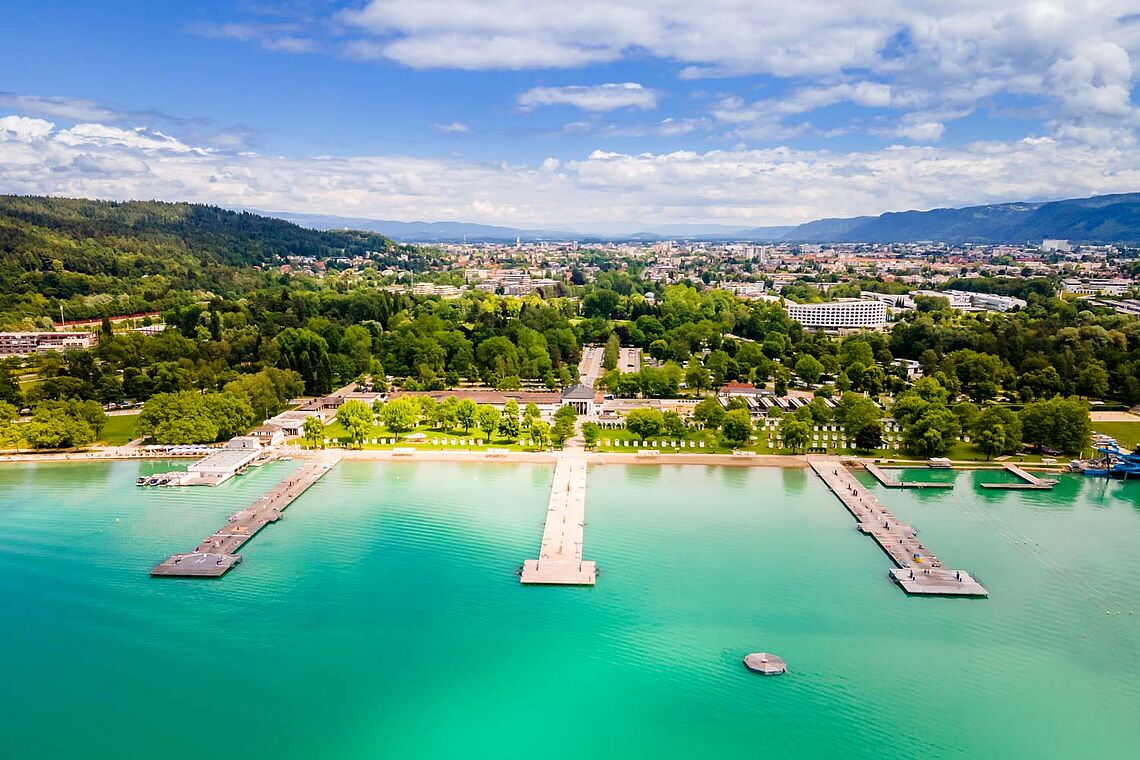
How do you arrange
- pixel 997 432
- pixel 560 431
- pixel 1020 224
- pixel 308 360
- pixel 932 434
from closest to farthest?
pixel 997 432
pixel 932 434
pixel 560 431
pixel 308 360
pixel 1020 224

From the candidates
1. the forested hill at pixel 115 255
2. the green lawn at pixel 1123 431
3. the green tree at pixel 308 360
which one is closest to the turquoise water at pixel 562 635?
the green lawn at pixel 1123 431

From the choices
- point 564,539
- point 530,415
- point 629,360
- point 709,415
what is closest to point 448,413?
point 530,415

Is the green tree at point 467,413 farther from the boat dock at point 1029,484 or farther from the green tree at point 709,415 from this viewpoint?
the boat dock at point 1029,484

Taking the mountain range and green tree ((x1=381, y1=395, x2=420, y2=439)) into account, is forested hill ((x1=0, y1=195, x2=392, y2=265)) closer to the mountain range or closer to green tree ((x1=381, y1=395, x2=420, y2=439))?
green tree ((x1=381, y1=395, x2=420, y2=439))

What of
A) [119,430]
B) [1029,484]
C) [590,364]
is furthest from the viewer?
[590,364]

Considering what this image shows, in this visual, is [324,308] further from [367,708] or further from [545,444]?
[367,708]

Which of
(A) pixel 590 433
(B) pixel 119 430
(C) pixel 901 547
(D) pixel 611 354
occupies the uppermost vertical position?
(D) pixel 611 354

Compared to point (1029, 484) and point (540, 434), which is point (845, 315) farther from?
point (540, 434)

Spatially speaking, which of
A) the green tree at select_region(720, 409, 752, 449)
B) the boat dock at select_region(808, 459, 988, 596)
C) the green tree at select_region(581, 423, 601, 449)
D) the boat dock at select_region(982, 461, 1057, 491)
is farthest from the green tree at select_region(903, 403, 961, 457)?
the green tree at select_region(581, 423, 601, 449)
